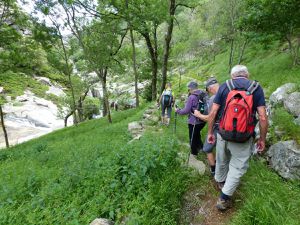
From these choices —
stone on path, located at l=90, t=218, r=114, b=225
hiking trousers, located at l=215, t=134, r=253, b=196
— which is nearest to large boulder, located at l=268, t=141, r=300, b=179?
hiking trousers, located at l=215, t=134, r=253, b=196

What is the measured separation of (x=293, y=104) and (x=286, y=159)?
222cm

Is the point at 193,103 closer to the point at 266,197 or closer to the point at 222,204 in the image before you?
the point at 222,204

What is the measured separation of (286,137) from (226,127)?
230cm

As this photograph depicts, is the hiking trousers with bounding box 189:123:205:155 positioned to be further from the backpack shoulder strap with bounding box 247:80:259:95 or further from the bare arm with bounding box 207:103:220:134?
the backpack shoulder strap with bounding box 247:80:259:95

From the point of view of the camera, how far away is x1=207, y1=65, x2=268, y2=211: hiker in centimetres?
304

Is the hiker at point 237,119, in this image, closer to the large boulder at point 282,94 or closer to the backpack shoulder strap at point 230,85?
the backpack shoulder strap at point 230,85

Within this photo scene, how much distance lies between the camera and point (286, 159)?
13.2 feet

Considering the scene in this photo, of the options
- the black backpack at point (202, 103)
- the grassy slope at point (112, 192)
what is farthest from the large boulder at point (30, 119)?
the black backpack at point (202, 103)

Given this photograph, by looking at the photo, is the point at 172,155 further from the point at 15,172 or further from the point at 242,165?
the point at 15,172

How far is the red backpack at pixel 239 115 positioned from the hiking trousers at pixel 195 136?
192 cm

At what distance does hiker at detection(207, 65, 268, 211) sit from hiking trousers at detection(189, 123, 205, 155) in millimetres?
1575

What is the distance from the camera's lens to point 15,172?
645 cm

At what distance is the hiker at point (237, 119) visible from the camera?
9.98ft

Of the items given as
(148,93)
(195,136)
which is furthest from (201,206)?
(148,93)
